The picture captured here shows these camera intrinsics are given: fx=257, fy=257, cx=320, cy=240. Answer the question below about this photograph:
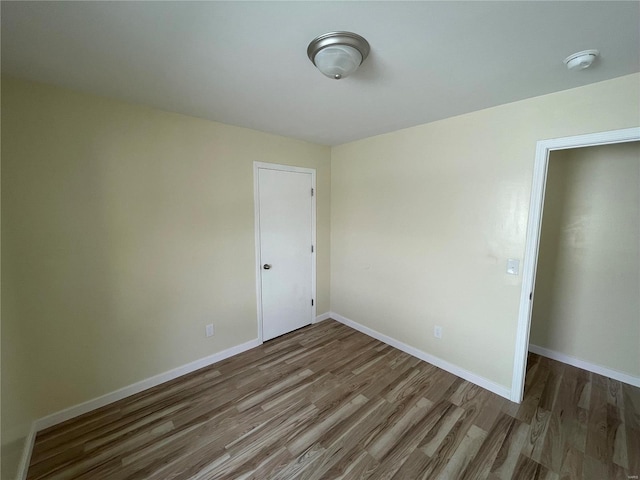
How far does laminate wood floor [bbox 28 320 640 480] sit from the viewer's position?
1.58 metres

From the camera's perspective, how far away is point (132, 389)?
85.8 inches

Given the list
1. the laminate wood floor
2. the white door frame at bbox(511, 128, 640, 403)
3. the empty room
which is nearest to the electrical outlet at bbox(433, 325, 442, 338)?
the empty room

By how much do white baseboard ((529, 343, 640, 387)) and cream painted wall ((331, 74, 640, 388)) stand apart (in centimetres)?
105

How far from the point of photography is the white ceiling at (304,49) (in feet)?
3.47

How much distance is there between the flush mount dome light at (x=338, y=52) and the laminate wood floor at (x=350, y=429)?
7.54ft

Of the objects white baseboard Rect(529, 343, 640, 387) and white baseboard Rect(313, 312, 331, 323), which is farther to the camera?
white baseboard Rect(313, 312, 331, 323)

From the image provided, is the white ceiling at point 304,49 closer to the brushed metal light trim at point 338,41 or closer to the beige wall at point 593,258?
the brushed metal light trim at point 338,41

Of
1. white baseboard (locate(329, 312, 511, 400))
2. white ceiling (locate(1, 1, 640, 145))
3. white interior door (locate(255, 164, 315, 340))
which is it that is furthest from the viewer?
white interior door (locate(255, 164, 315, 340))

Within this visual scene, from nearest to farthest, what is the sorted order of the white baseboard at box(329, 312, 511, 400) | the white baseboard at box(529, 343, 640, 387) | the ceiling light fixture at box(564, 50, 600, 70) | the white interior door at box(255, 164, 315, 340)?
1. the ceiling light fixture at box(564, 50, 600, 70)
2. the white baseboard at box(329, 312, 511, 400)
3. the white baseboard at box(529, 343, 640, 387)
4. the white interior door at box(255, 164, 315, 340)

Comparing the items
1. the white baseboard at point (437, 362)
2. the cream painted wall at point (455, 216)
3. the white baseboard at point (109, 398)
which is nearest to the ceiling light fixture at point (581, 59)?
the cream painted wall at point (455, 216)

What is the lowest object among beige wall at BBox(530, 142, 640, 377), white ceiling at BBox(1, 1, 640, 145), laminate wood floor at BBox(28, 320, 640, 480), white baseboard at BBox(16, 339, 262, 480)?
laminate wood floor at BBox(28, 320, 640, 480)

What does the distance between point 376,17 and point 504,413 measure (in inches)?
108

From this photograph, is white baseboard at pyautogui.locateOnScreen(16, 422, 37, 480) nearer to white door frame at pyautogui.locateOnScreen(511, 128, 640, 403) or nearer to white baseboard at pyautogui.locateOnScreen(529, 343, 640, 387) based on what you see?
white door frame at pyautogui.locateOnScreen(511, 128, 640, 403)

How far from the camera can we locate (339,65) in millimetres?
1302
